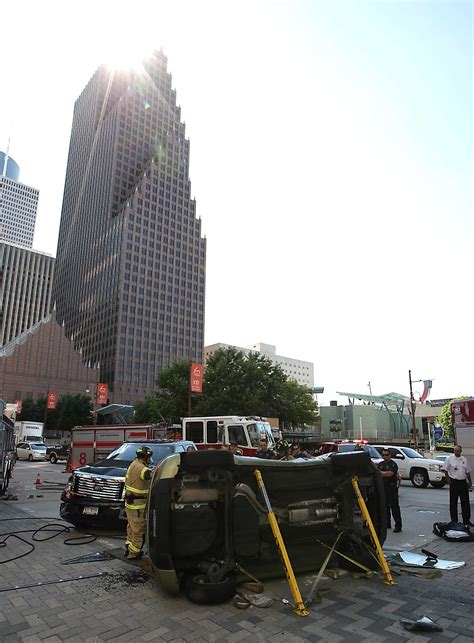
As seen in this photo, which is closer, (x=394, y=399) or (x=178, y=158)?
(x=394, y=399)

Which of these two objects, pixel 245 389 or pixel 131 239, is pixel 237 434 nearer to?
pixel 245 389

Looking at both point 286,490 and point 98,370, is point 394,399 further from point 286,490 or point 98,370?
point 286,490

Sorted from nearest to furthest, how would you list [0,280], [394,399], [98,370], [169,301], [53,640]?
[53,640] < [394,399] < [98,370] < [169,301] < [0,280]

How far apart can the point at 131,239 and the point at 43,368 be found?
45043 mm

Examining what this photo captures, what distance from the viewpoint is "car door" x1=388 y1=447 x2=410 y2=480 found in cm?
1848

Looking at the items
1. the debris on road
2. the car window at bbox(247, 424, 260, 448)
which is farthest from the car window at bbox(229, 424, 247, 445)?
the debris on road

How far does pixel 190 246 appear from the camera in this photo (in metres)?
145

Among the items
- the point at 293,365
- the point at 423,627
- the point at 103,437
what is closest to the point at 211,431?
the point at 103,437

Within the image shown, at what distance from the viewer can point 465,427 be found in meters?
13.0

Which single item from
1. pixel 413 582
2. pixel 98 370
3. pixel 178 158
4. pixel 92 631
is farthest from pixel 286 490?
pixel 178 158

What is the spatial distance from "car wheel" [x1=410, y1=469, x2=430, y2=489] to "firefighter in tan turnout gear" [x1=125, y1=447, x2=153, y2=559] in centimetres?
1504

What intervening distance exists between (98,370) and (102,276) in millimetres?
31460

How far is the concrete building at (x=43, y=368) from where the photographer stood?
105562 millimetres

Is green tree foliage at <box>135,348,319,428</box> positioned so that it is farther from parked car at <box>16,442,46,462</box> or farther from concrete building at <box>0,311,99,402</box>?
concrete building at <box>0,311,99,402</box>
